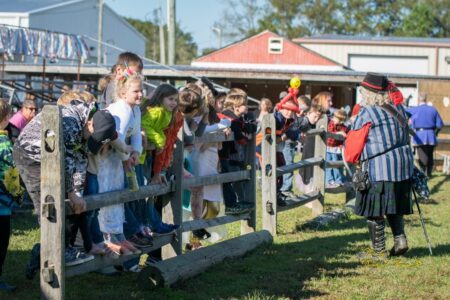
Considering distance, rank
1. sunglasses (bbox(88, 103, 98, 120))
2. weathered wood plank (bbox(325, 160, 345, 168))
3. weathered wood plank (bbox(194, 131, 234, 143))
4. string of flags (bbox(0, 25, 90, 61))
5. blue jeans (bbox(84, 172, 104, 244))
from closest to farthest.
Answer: sunglasses (bbox(88, 103, 98, 120)) → blue jeans (bbox(84, 172, 104, 244)) → weathered wood plank (bbox(194, 131, 234, 143)) → weathered wood plank (bbox(325, 160, 345, 168)) → string of flags (bbox(0, 25, 90, 61))

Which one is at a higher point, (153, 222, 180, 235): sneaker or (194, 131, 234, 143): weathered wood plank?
(194, 131, 234, 143): weathered wood plank

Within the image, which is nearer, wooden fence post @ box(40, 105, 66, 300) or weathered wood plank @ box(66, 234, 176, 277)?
wooden fence post @ box(40, 105, 66, 300)

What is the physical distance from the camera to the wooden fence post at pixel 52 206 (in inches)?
227

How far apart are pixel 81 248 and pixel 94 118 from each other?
100 cm

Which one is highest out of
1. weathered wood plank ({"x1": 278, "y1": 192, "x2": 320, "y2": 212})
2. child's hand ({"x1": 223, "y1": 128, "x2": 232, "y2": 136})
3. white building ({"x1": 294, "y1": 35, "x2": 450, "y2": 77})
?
white building ({"x1": 294, "y1": 35, "x2": 450, "y2": 77})

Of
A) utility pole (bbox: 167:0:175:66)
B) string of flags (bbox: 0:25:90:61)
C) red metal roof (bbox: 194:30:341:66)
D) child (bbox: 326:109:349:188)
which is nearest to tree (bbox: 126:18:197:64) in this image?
red metal roof (bbox: 194:30:341:66)

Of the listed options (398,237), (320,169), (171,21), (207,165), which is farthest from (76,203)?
(171,21)

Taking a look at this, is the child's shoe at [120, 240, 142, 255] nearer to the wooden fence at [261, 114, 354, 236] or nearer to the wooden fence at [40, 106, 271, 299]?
the wooden fence at [40, 106, 271, 299]

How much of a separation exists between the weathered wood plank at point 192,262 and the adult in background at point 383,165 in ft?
4.07

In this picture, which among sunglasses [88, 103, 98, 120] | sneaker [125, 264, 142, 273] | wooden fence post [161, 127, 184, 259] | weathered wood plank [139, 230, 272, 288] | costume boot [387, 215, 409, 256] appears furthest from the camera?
costume boot [387, 215, 409, 256]

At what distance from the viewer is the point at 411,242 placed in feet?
34.2

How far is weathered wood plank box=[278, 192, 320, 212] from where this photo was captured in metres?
11.5

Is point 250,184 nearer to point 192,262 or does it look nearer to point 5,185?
point 192,262

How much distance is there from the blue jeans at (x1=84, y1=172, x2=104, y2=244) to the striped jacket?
11.1 feet
